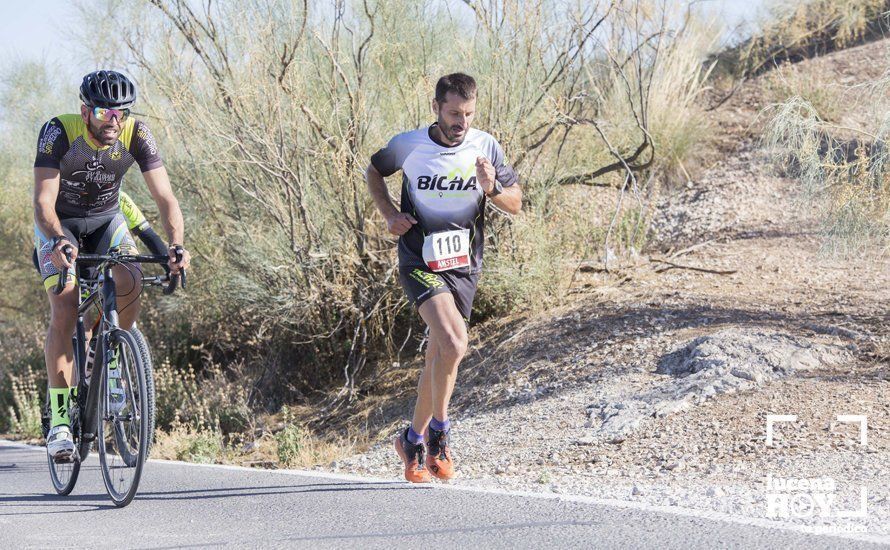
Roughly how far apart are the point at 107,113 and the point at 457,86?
201 centimetres

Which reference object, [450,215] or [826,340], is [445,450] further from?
[826,340]

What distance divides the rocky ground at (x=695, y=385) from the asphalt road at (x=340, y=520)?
19.6 inches

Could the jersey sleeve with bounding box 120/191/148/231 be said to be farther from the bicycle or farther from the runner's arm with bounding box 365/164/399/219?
the runner's arm with bounding box 365/164/399/219

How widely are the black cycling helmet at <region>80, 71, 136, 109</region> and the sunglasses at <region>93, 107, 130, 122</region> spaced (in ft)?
0.15

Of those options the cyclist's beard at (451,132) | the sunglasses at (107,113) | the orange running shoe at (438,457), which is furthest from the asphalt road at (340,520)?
the sunglasses at (107,113)

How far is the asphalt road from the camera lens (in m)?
5.00

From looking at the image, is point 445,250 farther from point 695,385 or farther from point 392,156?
point 695,385

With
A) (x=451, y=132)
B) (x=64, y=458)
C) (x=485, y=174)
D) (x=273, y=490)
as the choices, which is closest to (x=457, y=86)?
(x=451, y=132)

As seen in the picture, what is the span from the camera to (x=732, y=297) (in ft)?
34.4

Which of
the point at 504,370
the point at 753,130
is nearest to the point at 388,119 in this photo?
the point at 504,370

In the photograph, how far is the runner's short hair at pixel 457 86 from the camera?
6016mm

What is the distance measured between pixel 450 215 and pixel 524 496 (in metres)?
1.57

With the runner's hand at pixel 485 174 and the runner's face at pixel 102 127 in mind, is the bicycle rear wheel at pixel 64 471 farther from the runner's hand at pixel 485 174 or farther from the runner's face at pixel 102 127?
the runner's hand at pixel 485 174

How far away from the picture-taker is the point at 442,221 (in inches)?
244
